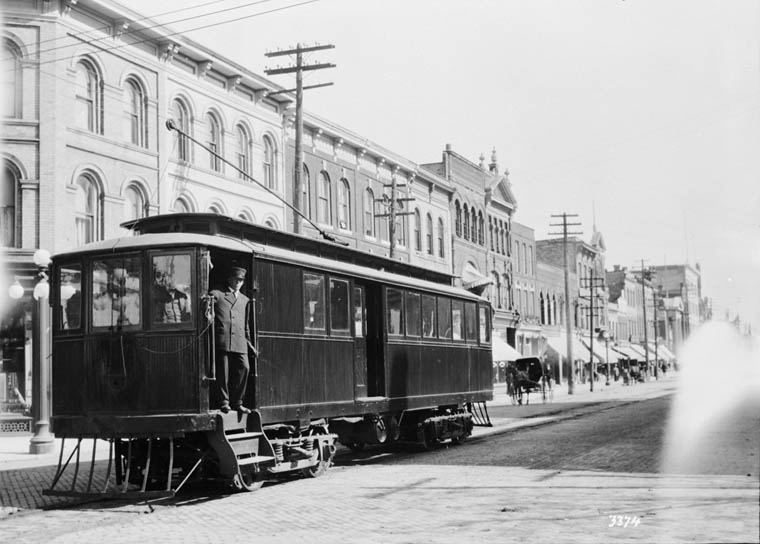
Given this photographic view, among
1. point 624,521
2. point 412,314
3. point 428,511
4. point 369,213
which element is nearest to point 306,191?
point 369,213

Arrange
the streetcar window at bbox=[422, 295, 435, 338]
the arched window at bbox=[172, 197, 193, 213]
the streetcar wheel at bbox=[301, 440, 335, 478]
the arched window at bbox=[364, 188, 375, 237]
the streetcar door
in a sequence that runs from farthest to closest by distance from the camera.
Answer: the arched window at bbox=[364, 188, 375, 237] < the arched window at bbox=[172, 197, 193, 213] < the streetcar window at bbox=[422, 295, 435, 338] < the streetcar door < the streetcar wheel at bbox=[301, 440, 335, 478]

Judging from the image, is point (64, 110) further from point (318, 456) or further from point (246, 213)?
point (318, 456)

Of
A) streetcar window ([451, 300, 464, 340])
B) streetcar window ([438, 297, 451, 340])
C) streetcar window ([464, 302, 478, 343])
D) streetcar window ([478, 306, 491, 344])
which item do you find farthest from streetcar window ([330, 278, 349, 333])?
streetcar window ([478, 306, 491, 344])

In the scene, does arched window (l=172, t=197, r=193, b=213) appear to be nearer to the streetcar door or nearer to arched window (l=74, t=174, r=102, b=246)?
arched window (l=74, t=174, r=102, b=246)

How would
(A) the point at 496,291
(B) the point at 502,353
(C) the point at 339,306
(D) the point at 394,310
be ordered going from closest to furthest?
1. (C) the point at 339,306
2. (D) the point at 394,310
3. (B) the point at 502,353
4. (A) the point at 496,291

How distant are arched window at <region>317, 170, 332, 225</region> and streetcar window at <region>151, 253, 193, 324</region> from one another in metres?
25.1

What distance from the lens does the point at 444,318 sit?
19.7m

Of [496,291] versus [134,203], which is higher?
[134,203]

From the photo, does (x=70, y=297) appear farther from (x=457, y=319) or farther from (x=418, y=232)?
(x=418, y=232)

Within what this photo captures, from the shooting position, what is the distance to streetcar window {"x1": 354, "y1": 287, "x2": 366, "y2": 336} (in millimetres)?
15781

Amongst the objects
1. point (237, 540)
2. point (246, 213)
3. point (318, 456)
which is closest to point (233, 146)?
point (246, 213)

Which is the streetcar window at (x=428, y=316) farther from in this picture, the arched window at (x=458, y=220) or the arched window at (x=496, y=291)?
the arched window at (x=496, y=291)

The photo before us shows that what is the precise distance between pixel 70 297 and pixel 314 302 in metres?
3.61

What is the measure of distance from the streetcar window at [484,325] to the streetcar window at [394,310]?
16.6 ft
